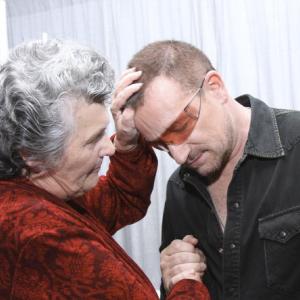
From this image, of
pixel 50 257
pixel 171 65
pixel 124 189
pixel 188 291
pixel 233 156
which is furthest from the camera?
pixel 124 189

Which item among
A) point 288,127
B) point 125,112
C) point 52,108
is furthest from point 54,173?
point 288,127

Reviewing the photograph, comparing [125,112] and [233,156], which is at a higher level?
[125,112]

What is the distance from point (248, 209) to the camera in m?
1.21

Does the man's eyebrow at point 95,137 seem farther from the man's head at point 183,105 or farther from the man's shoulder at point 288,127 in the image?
the man's shoulder at point 288,127

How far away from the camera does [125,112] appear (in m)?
1.24

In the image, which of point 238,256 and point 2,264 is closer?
point 2,264

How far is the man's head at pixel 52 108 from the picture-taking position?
2.85ft

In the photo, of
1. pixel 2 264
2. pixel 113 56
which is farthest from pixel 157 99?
pixel 113 56

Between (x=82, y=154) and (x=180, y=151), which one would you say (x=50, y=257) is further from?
(x=180, y=151)

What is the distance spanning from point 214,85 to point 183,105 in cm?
11

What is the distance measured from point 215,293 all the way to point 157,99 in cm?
59

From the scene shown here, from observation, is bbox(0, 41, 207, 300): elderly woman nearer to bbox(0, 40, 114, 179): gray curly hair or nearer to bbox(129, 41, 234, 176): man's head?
bbox(0, 40, 114, 179): gray curly hair

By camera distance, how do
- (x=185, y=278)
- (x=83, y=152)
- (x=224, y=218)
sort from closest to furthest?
1. (x=83, y=152)
2. (x=185, y=278)
3. (x=224, y=218)

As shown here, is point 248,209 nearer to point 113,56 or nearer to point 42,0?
point 113,56
